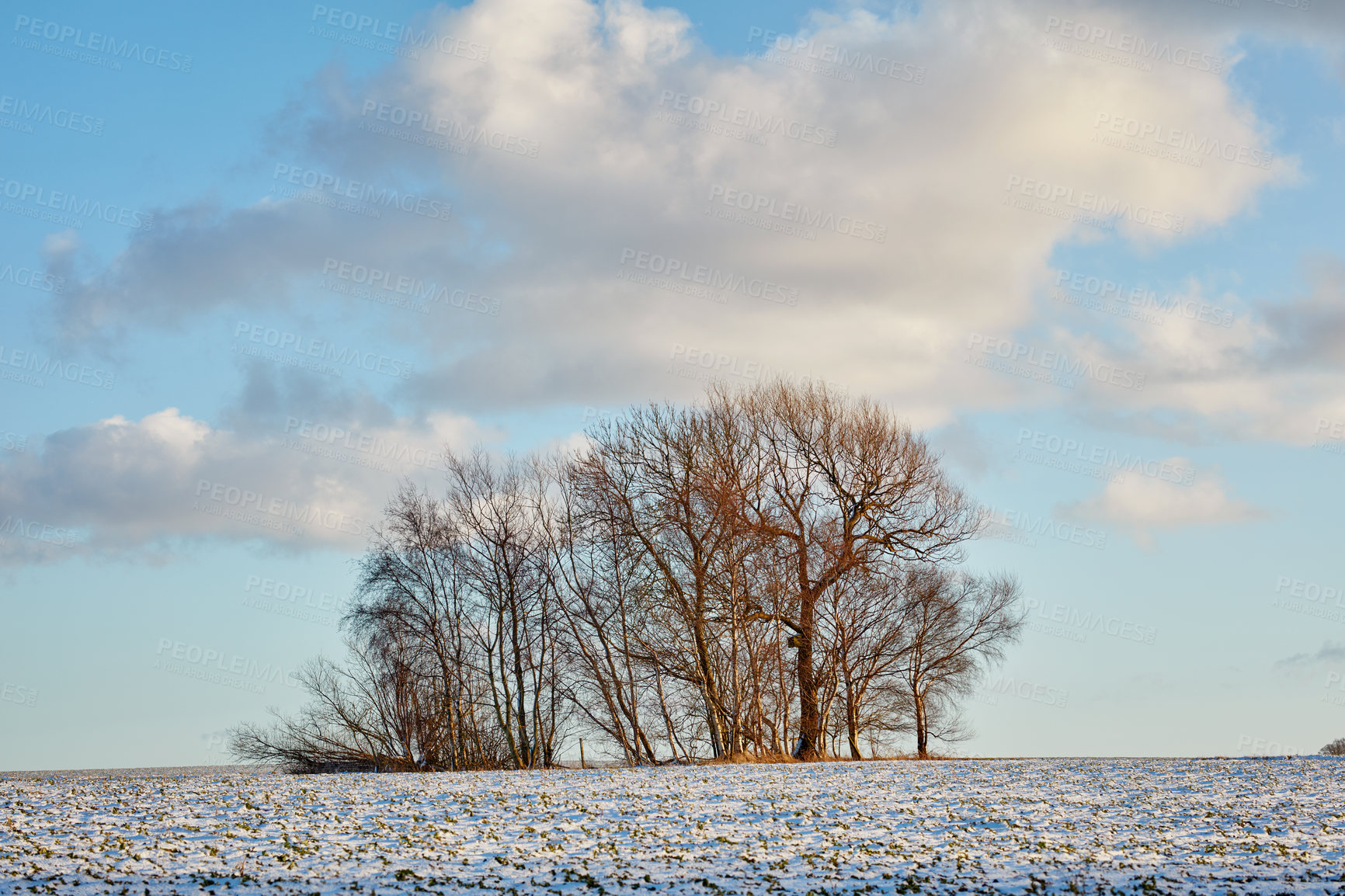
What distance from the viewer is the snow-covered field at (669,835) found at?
1423cm

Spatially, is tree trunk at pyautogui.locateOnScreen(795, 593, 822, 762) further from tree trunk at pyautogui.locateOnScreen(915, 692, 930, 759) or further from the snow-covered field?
the snow-covered field

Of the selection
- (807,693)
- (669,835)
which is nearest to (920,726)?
(807,693)

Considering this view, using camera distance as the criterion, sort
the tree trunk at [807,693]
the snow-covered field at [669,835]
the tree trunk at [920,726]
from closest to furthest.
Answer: the snow-covered field at [669,835] < the tree trunk at [807,693] < the tree trunk at [920,726]

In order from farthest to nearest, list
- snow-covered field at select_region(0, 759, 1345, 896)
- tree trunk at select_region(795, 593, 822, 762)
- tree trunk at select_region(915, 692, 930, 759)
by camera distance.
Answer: tree trunk at select_region(915, 692, 930, 759) < tree trunk at select_region(795, 593, 822, 762) < snow-covered field at select_region(0, 759, 1345, 896)

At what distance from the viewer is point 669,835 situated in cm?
1714

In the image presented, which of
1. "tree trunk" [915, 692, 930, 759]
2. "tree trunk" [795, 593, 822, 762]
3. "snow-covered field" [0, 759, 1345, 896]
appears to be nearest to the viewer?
"snow-covered field" [0, 759, 1345, 896]

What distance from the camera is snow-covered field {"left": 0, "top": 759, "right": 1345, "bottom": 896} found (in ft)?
46.7

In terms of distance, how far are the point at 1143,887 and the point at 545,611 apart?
25763 mm

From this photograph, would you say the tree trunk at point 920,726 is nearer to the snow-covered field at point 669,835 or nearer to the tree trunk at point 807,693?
the tree trunk at point 807,693

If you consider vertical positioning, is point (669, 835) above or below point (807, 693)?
below

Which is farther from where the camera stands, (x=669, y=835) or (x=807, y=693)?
(x=807, y=693)

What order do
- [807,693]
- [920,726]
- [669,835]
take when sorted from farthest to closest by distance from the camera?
[920,726] → [807,693] → [669,835]

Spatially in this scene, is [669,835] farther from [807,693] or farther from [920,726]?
[920,726]


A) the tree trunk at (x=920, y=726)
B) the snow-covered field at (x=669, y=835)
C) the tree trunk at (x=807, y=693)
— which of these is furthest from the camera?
the tree trunk at (x=920, y=726)
